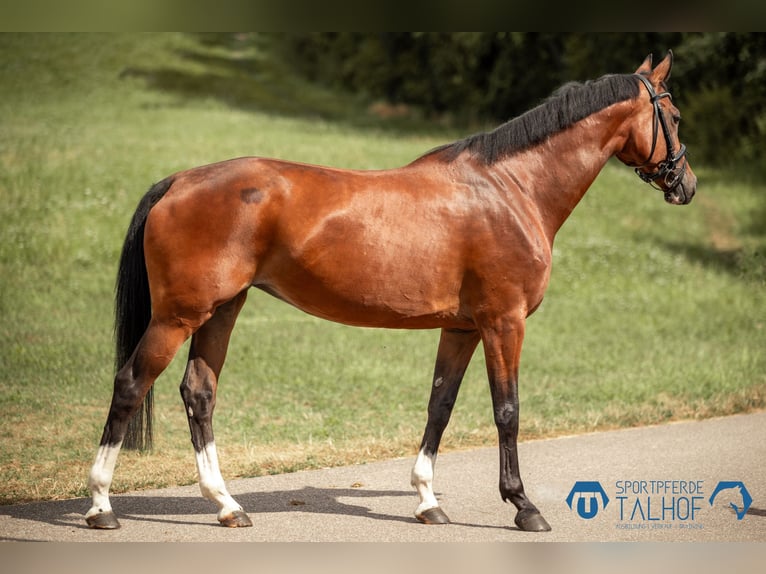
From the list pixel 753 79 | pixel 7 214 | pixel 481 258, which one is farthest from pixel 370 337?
pixel 753 79

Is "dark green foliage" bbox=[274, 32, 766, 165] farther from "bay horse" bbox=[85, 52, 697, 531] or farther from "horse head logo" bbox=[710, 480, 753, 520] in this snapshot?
"bay horse" bbox=[85, 52, 697, 531]

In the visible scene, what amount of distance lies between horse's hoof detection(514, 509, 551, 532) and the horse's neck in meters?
1.66

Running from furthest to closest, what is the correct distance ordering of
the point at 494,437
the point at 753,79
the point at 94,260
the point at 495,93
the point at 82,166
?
→ the point at 495,93
the point at 753,79
the point at 82,166
the point at 94,260
the point at 494,437

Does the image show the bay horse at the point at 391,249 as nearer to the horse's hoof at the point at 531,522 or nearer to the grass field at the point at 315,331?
the horse's hoof at the point at 531,522

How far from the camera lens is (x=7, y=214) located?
16625mm

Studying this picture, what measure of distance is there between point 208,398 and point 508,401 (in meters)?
1.76

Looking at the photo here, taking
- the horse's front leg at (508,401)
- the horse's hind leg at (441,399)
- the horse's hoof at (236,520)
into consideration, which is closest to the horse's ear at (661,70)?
the horse's front leg at (508,401)

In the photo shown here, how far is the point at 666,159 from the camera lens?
19.1 ft

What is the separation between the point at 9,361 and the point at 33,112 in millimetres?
17590

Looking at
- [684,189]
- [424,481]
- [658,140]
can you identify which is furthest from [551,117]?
[424,481]

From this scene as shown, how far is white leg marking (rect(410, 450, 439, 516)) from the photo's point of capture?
18.4 feet

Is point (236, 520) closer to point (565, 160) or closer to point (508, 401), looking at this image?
point (508, 401)
